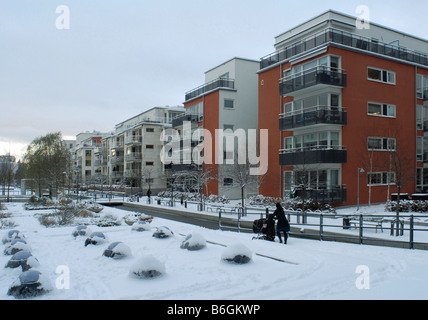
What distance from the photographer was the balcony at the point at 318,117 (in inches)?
1013

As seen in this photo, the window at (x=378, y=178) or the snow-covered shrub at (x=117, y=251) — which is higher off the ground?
the window at (x=378, y=178)

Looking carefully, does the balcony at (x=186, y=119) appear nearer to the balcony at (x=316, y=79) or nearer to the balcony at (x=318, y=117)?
the balcony at (x=316, y=79)

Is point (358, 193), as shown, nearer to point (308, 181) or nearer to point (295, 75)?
point (308, 181)

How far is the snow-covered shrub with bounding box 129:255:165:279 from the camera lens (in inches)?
312

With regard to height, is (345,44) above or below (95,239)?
above

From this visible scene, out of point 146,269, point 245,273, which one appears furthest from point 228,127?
point 146,269

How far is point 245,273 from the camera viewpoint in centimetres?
829

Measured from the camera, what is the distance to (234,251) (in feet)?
30.5

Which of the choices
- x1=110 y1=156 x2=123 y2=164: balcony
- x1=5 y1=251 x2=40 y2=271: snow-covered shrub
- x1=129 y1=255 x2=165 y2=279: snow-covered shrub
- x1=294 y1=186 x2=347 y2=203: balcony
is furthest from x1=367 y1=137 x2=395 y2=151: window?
x1=110 y1=156 x2=123 y2=164: balcony

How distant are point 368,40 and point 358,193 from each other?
39.0 feet

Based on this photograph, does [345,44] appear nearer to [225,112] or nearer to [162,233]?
[225,112]

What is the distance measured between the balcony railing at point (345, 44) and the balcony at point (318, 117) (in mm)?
4708

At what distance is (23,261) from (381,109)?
27.2 m

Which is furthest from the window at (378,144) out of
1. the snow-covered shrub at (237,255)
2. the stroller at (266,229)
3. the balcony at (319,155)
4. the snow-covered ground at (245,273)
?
the snow-covered shrub at (237,255)
